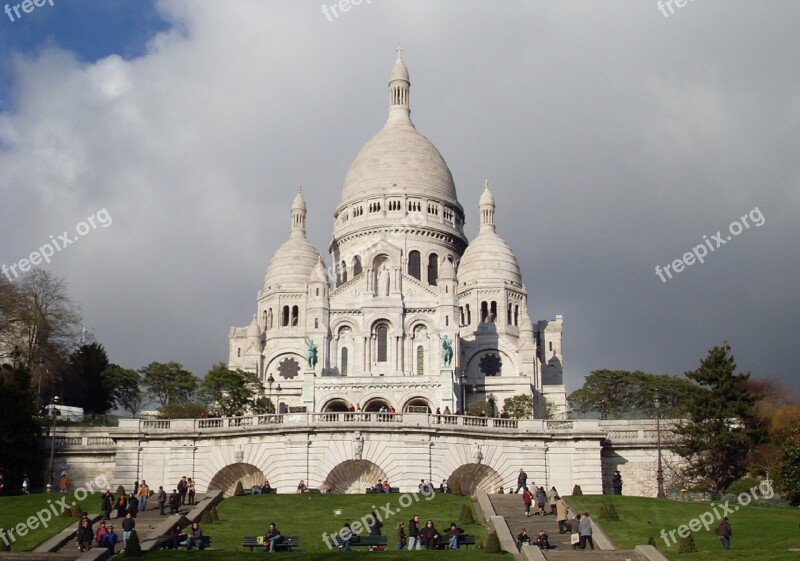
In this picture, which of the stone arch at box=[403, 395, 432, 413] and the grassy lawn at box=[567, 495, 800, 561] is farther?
the stone arch at box=[403, 395, 432, 413]

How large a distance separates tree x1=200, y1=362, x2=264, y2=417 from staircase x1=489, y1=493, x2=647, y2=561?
1201 inches

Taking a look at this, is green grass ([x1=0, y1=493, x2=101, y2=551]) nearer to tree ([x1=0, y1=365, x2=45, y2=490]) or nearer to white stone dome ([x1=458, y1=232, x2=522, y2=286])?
tree ([x1=0, y1=365, x2=45, y2=490])

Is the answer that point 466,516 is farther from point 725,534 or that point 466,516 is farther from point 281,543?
point 725,534

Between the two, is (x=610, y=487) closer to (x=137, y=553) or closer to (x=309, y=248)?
(x=137, y=553)

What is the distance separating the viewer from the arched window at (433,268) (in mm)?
112812

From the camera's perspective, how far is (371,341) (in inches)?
3903

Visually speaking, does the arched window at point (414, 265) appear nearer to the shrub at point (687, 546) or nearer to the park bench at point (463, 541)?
the park bench at point (463, 541)

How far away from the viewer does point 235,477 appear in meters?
54.2

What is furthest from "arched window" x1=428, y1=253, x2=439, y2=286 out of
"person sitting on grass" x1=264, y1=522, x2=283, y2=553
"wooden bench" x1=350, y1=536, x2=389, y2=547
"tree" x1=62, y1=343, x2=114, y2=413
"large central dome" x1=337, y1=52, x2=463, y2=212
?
"person sitting on grass" x1=264, y1=522, x2=283, y2=553

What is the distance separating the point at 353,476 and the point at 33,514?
48.4ft

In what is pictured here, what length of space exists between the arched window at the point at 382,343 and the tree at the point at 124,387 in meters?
19.2

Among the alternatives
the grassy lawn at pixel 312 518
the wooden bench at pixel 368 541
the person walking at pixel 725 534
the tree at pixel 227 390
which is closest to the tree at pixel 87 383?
the tree at pixel 227 390

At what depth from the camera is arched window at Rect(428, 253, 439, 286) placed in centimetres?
11281

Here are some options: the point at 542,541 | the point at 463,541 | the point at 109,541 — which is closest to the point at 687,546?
the point at 542,541
